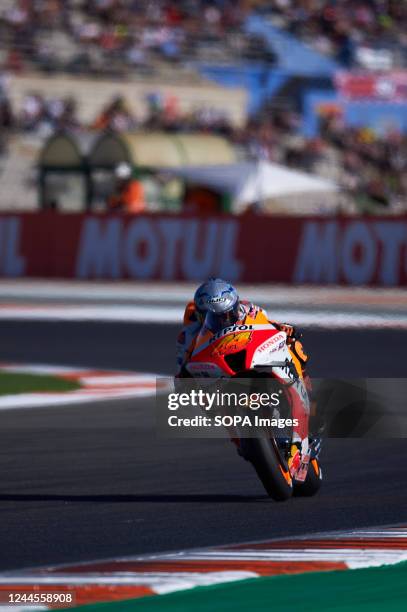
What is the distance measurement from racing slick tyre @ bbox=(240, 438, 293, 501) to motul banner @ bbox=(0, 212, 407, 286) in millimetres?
19039

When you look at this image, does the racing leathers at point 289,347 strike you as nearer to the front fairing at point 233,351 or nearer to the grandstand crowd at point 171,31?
the front fairing at point 233,351

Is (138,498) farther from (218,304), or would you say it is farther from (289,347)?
(218,304)

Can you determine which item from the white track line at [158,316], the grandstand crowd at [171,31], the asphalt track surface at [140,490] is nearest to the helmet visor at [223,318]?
the asphalt track surface at [140,490]

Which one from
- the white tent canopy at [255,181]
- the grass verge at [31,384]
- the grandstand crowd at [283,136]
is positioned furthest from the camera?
the grandstand crowd at [283,136]

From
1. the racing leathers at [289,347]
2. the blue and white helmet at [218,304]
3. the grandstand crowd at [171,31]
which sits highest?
the blue and white helmet at [218,304]

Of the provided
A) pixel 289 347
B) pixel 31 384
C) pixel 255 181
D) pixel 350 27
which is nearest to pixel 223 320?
pixel 289 347

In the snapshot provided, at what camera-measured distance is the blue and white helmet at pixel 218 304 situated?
7023mm

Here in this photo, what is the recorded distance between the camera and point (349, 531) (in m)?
6.54

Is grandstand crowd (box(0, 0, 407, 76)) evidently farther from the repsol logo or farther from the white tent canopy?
the repsol logo

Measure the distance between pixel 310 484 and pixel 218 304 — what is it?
1252 millimetres

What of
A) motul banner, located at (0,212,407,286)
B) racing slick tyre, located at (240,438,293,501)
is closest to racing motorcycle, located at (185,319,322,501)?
racing slick tyre, located at (240,438,293,501)

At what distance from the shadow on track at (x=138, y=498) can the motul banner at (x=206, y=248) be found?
740 inches

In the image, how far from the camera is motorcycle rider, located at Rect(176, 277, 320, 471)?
23.1ft

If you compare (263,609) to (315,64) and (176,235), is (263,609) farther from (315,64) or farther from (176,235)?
(315,64)
